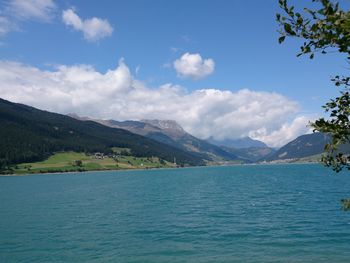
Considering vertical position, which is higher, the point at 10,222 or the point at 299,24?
the point at 299,24

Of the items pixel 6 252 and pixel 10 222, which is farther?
pixel 10 222

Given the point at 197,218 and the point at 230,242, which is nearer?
the point at 230,242

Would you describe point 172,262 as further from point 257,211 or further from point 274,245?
point 257,211

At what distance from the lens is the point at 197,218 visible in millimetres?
74938

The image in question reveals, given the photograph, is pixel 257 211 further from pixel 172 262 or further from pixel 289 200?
pixel 172 262

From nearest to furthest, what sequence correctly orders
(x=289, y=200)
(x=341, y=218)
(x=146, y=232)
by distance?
(x=146, y=232)
(x=341, y=218)
(x=289, y=200)

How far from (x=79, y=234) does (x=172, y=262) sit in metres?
23.5

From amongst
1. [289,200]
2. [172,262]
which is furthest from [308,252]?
[289,200]

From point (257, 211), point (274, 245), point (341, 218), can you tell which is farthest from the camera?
point (257, 211)

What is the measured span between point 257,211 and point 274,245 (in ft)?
105

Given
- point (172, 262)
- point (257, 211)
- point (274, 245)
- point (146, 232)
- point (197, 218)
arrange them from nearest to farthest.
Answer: point (172, 262) → point (274, 245) → point (146, 232) → point (197, 218) → point (257, 211)

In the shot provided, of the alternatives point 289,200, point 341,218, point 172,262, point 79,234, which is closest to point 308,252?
point 172,262

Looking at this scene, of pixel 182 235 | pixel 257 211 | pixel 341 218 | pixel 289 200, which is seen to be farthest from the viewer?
pixel 289 200

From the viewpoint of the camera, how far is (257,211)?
81312 mm
